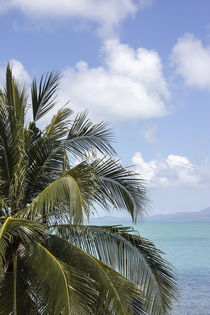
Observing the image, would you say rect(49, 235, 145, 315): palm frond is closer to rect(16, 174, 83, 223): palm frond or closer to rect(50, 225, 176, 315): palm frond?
rect(50, 225, 176, 315): palm frond

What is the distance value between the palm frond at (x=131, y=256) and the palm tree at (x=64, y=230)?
0.02 metres

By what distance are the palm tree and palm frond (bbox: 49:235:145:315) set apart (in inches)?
0.6

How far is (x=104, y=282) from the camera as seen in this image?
6531 mm

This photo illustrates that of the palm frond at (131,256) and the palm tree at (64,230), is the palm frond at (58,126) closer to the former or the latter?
the palm tree at (64,230)

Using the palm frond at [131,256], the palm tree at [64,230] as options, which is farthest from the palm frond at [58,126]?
the palm frond at [131,256]

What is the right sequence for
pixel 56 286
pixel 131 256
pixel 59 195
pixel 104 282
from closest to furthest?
pixel 56 286
pixel 59 195
pixel 104 282
pixel 131 256

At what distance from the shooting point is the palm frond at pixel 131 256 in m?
7.04

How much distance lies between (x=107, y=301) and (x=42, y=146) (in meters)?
2.81

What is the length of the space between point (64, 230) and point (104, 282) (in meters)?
1.02

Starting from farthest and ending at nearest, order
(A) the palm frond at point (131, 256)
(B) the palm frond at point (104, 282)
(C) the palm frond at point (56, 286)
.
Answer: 1. (A) the palm frond at point (131, 256)
2. (B) the palm frond at point (104, 282)
3. (C) the palm frond at point (56, 286)

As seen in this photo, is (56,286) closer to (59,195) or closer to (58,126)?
(59,195)

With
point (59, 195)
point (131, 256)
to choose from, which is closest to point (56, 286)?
point (59, 195)

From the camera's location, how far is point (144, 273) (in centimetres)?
745

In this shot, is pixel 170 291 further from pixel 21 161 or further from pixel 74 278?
pixel 21 161
